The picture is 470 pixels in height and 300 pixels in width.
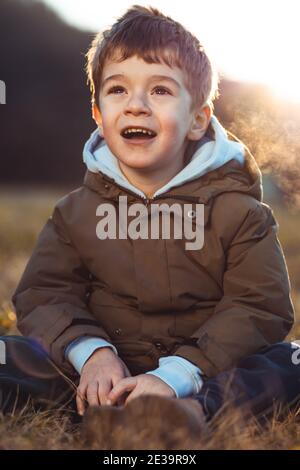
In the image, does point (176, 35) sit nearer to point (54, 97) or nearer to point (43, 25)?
point (54, 97)

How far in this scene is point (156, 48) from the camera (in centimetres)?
290

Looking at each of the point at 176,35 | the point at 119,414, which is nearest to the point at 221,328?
the point at 119,414

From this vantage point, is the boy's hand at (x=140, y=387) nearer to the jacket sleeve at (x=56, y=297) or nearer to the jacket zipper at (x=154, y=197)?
the jacket sleeve at (x=56, y=297)

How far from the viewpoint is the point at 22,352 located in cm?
288

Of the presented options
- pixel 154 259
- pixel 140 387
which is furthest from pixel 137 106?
pixel 140 387

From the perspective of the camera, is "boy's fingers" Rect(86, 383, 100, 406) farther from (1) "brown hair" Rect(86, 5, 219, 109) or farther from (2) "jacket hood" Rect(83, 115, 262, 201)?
(1) "brown hair" Rect(86, 5, 219, 109)

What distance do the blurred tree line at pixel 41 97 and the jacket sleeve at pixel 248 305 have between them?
1519cm

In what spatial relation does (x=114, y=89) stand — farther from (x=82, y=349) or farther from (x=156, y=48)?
(x=82, y=349)

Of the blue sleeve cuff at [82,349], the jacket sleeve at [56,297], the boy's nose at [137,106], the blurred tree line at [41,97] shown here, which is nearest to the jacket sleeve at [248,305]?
the blue sleeve cuff at [82,349]

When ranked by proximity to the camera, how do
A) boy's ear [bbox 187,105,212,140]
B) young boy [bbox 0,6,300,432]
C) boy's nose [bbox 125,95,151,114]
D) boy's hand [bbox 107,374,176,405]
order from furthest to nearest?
boy's ear [bbox 187,105,212,140] < boy's nose [bbox 125,95,151,114] < young boy [bbox 0,6,300,432] < boy's hand [bbox 107,374,176,405]

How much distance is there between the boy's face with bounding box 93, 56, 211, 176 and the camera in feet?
9.37

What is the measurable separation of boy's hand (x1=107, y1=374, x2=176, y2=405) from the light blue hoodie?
2cm

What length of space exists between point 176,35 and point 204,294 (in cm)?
97

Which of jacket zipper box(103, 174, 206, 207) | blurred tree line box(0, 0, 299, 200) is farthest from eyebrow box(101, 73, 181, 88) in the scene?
blurred tree line box(0, 0, 299, 200)
